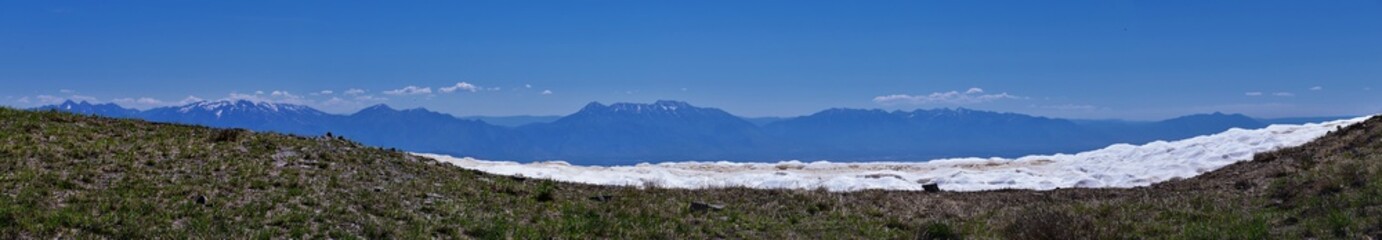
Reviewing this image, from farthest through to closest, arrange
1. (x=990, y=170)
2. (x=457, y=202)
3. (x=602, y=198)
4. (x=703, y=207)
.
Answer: (x=990, y=170), (x=602, y=198), (x=703, y=207), (x=457, y=202)

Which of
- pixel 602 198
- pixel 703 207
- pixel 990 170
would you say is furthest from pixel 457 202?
pixel 990 170

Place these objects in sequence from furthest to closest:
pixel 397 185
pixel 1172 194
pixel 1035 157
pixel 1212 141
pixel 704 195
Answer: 1. pixel 1035 157
2. pixel 1212 141
3. pixel 1172 194
4. pixel 704 195
5. pixel 397 185

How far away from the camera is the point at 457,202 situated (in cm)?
1672

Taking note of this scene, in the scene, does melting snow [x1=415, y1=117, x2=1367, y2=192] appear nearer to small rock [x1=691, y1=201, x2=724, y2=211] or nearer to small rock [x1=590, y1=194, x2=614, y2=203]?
small rock [x1=590, y1=194, x2=614, y2=203]

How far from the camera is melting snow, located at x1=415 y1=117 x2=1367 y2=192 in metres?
30.3

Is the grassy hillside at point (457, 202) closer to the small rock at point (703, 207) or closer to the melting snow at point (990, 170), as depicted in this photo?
the small rock at point (703, 207)

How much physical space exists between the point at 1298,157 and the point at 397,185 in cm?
2429

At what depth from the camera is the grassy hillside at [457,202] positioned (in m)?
13.1

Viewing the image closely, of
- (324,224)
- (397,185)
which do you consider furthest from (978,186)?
(324,224)

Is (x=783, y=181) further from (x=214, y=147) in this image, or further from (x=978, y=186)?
(x=214, y=147)

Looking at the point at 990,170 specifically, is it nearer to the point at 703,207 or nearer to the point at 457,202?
the point at 703,207

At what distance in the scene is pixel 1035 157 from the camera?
39469mm

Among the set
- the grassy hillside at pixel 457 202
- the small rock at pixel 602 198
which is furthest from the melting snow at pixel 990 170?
the small rock at pixel 602 198

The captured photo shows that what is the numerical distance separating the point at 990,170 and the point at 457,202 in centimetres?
2402
